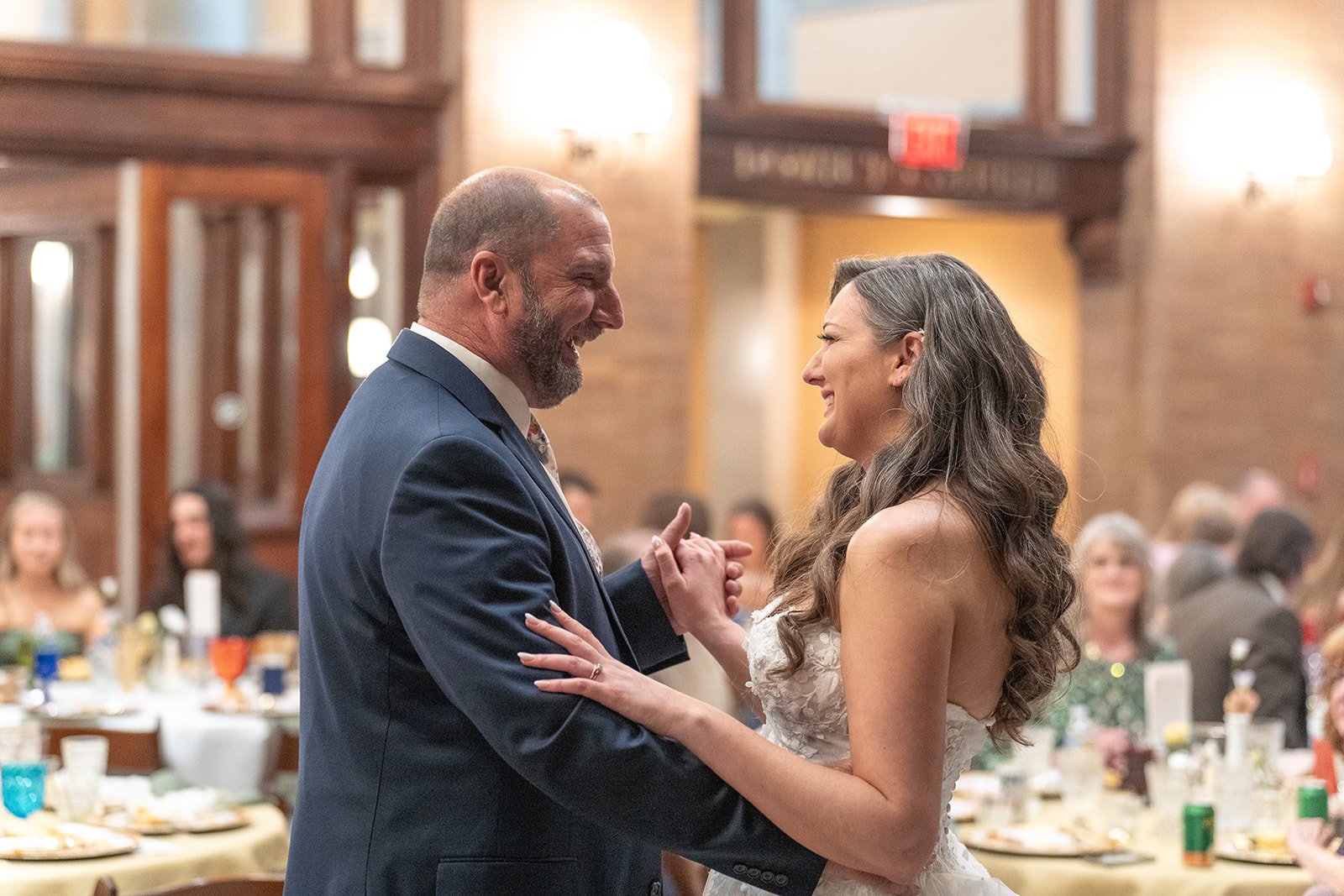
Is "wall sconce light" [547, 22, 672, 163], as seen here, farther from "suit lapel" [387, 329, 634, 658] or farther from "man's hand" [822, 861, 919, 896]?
"man's hand" [822, 861, 919, 896]

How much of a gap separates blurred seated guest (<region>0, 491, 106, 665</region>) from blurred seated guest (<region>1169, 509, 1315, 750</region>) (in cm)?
404

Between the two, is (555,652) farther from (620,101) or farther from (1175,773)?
(620,101)

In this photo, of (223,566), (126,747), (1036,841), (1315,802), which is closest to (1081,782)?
(1036,841)

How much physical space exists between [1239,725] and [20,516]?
4.71m

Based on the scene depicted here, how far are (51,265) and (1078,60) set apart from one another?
582 cm

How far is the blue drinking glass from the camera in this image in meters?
3.84

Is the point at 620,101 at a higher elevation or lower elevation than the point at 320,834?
higher

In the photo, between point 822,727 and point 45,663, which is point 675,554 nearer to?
point 822,727

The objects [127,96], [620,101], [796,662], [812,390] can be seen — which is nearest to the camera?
[796,662]

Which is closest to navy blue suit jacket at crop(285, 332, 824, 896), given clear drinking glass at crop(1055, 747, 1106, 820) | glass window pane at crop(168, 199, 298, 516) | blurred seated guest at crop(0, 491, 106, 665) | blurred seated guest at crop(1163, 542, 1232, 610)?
clear drinking glass at crop(1055, 747, 1106, 820)

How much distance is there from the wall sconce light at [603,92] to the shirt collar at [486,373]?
20.0 feet

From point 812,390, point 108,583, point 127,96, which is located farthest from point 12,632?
point 812,390

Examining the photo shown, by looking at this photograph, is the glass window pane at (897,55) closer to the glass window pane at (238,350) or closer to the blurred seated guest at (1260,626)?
the glass window pane at (238,350)

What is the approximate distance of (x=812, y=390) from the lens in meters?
13.2
